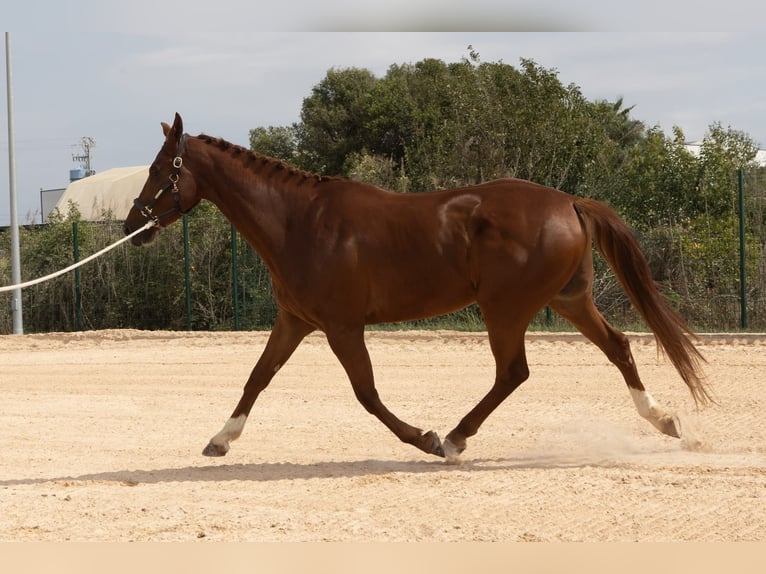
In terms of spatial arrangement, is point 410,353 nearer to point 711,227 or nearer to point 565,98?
point 711,227

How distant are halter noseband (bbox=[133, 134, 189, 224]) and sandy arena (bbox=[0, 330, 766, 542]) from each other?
1816 mm

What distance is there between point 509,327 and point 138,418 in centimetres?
444

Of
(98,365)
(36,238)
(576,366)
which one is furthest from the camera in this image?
(36,238)

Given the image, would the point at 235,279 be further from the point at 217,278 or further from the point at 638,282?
the point at 638,282

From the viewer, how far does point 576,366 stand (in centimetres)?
1323

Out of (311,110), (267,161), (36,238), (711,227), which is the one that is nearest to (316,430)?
(267,161)

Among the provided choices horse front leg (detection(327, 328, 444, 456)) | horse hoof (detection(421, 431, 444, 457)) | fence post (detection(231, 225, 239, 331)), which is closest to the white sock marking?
horse front leg (detection(327, 328, 444, 456))

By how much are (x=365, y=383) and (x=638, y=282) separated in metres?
2.14

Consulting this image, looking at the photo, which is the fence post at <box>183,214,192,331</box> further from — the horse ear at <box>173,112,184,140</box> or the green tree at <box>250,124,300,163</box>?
the green tree at <box>250,124,300,163</box>

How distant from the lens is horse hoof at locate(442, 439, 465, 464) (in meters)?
7.09

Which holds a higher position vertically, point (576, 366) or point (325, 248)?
point (325, 248)

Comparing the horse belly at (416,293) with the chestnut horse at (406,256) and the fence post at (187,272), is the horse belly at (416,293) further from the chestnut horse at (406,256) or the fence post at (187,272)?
the fence post at (187,272)

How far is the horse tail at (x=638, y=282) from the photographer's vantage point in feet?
24.0

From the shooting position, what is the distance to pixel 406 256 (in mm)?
7066
